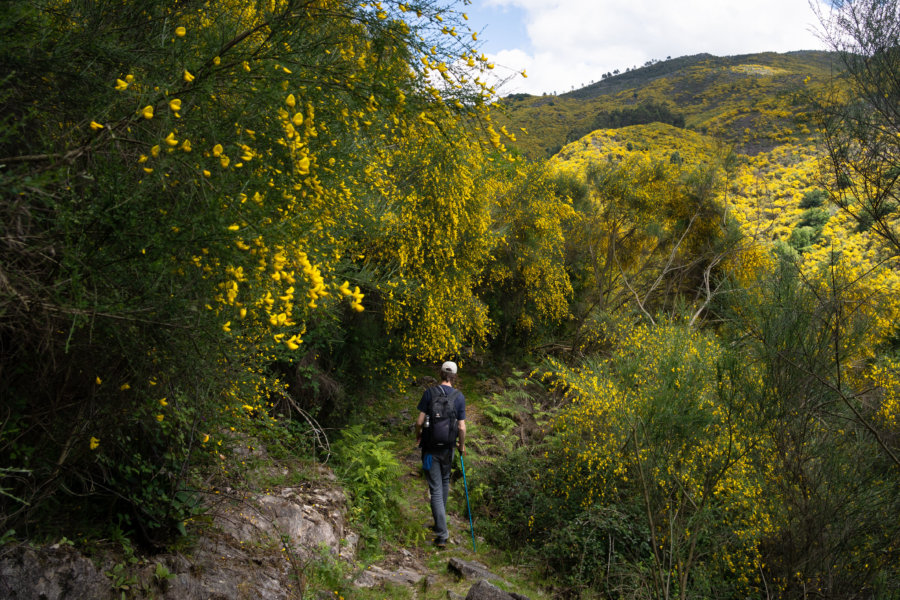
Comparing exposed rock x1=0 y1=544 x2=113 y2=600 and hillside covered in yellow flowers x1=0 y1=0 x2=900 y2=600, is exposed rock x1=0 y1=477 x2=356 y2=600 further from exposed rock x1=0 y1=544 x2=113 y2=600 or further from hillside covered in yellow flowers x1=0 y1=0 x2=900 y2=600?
hillside covered in yellow flowers x1=0 y1=0 x2=900 y2=600

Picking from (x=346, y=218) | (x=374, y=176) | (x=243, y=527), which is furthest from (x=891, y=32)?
(x=243, y=527)

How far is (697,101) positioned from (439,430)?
2062 inches

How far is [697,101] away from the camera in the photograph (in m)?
48.4

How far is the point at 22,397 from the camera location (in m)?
2.71

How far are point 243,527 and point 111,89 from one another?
332 centimetres

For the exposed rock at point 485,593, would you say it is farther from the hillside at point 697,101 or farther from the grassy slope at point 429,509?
the hillside at point 697,101

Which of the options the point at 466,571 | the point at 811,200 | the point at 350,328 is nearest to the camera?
the point at 466,571

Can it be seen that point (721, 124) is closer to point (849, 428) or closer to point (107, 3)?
point (849, 428)

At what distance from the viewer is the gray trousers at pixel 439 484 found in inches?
236

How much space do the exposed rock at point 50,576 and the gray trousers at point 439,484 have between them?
3.55m

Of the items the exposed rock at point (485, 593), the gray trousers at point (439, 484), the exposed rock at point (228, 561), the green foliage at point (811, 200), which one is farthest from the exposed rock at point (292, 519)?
the green foliage at point (811, 200)

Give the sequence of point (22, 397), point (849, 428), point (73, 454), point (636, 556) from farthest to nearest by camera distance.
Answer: point (636, 556) → point (849, 428) → point (73, 454) → point (22, 397)

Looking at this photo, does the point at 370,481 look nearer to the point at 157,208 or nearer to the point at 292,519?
the point at 292,519

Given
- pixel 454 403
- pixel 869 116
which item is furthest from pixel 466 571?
pixel 869 116
